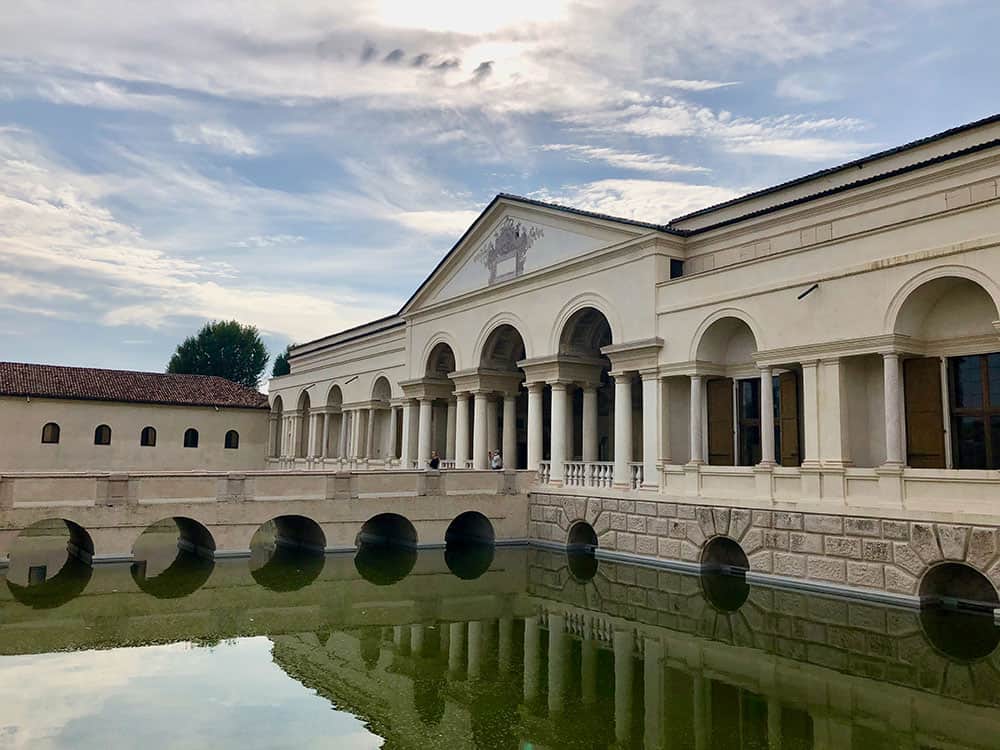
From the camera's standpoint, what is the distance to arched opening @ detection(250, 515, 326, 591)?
54.3ft

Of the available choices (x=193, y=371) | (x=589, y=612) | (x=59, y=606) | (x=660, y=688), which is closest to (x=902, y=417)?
(x=589, y=612)

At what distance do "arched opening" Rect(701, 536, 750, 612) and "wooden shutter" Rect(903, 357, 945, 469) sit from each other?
3879 mm

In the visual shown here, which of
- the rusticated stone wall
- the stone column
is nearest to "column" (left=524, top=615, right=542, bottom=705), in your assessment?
the rusticated stone wall

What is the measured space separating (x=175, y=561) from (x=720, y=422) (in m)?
13.2

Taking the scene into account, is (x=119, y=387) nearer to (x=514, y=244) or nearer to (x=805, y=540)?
(x=514, y=244)

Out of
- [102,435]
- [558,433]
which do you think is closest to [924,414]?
[558,433]

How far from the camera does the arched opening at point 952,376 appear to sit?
531 inches

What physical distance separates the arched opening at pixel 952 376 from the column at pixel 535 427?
1033cm

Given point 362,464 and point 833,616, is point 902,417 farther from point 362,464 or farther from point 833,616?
point 362,464

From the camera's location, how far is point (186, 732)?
7.76m

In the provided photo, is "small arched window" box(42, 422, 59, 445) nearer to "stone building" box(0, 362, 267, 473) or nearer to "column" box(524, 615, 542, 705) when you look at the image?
"stone building" box(0, 362, 267, 473)

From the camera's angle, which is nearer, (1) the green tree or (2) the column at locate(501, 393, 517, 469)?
(2) the column at locate(501, 393, 517, 469)

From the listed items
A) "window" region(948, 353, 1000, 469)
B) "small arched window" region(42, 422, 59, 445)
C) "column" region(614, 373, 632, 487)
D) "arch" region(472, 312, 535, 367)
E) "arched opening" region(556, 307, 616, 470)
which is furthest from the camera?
"small arched window" region(42, 422, 59, 445)

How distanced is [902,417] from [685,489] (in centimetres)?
490
